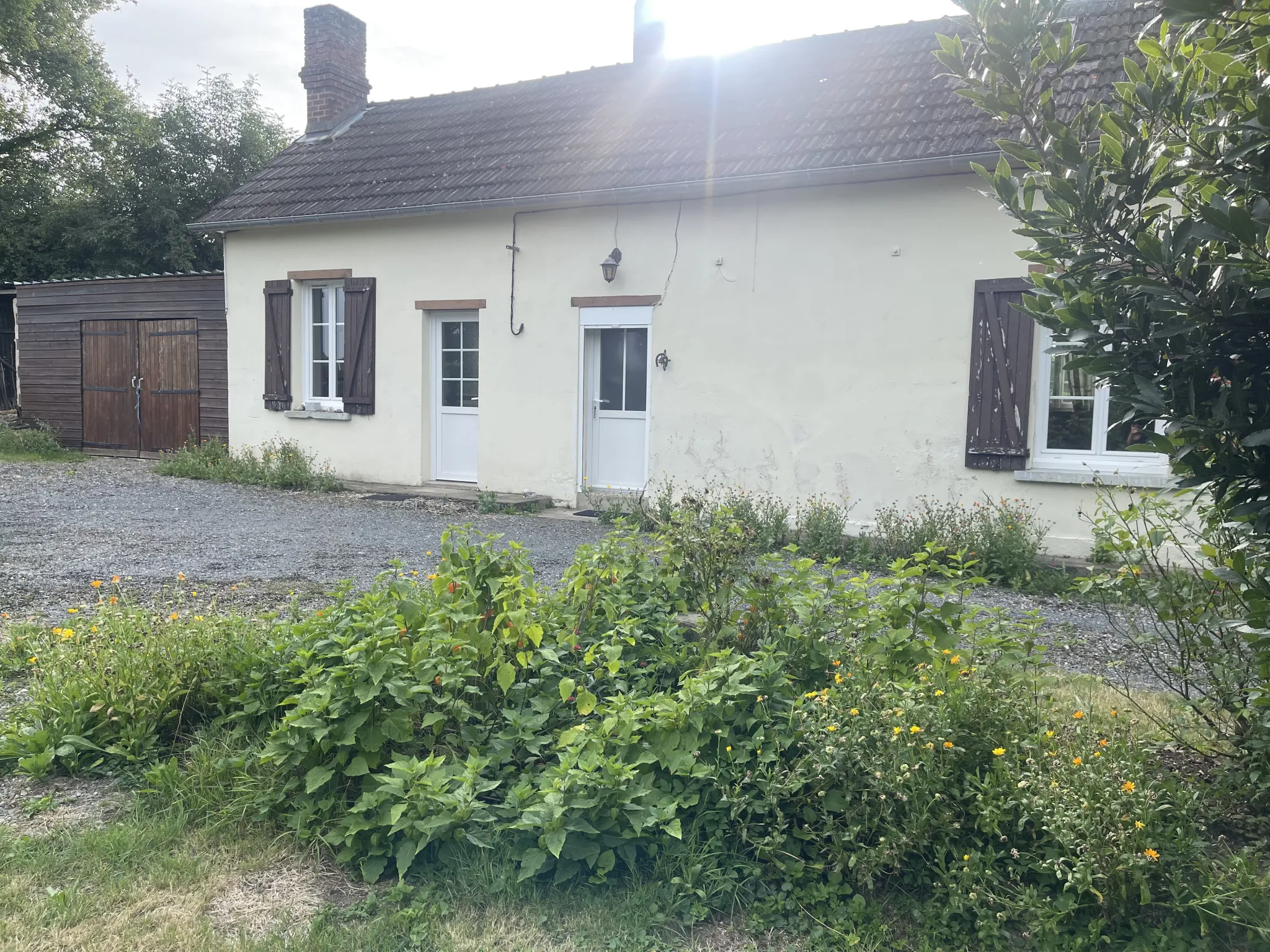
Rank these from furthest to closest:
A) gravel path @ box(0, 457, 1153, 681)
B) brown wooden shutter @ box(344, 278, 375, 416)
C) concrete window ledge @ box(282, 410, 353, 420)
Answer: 1. concrete window ledge @ box(282, 410, 353, 420)
2. brown wooden shutter @ box(344, 278, 375, 416)
3. gravel path @ box(0, 457, 1153, 681)

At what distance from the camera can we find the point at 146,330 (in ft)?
46.4

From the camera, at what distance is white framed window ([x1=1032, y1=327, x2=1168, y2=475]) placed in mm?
7836

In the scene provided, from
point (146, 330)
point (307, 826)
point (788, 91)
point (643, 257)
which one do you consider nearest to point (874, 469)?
point (643, 257)

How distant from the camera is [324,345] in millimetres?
12156

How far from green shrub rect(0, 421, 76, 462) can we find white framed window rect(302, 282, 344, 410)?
488 cm

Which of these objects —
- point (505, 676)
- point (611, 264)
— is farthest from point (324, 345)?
point (505, 676)

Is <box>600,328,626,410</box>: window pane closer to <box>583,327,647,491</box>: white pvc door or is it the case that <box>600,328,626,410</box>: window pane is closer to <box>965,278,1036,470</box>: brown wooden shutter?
<box>583,327,647,491</box>: white pvc door

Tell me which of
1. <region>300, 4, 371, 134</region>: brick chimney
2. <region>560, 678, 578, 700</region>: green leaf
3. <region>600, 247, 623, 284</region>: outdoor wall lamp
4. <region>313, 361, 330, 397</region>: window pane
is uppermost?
<region>300, 4, 371, 134</region>: brick chimney

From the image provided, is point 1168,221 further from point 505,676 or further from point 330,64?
point 330,64

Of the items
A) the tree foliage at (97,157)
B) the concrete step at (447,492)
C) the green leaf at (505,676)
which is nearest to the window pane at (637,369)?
the concrete step at (447,492)

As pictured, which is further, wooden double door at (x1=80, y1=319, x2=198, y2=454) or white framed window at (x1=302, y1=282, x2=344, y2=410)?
wooden double door at (x1=80, y1=319, x2=198, y2=454)

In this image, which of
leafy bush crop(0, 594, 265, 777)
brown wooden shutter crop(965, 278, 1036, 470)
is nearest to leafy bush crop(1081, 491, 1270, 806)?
leafy bush crop(0, 594, 265, 777)

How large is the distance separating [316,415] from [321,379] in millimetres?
Answer: 584

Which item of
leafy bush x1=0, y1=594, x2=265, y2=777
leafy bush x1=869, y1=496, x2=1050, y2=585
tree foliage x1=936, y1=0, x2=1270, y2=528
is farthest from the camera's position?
leafy bush x1=869, y1=496, x2=1050, y2=585
